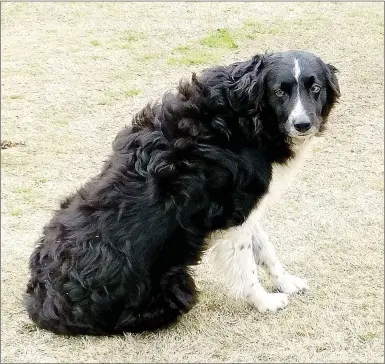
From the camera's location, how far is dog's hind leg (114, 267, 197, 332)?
3.92 meters

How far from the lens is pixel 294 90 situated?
12.5ft

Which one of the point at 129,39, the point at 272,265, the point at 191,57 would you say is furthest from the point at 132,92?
the point at 272,265

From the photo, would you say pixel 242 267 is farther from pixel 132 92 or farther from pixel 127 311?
pixel 132 92

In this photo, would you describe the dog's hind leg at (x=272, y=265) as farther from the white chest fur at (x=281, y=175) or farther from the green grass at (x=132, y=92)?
the green grass at (x=132, y=92)

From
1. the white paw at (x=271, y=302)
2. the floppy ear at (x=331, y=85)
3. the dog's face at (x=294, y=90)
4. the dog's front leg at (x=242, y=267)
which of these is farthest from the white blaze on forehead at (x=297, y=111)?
the white paw at (x=271, y=302)

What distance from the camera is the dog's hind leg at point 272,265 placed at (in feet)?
14.7

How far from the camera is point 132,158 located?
3914 mm

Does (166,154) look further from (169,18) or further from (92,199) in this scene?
(169,18)

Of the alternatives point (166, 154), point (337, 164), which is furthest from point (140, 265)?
point (337, 164)

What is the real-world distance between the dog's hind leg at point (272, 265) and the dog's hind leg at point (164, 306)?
66 centimetres

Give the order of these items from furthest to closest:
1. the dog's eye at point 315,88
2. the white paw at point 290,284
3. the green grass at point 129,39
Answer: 1. the green grass at point 129,39
2. the white paw at point 290,284
3. the dog's eye at point 315,88

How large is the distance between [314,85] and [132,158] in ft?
3.89

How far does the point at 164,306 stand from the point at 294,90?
5.06ft

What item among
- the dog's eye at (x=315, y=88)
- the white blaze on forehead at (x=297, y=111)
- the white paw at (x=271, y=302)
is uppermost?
the dog's eye at (x=315, y=88)
